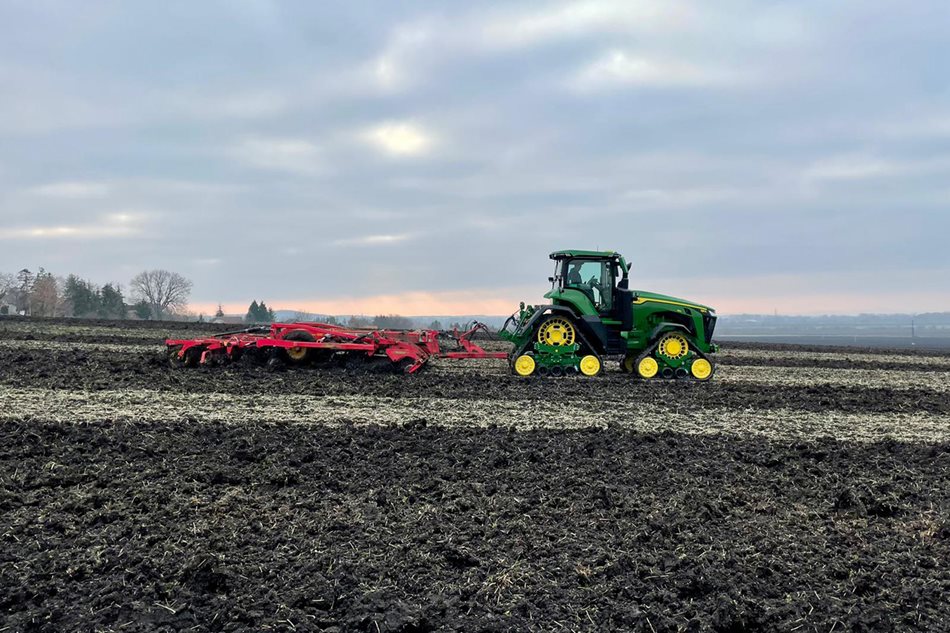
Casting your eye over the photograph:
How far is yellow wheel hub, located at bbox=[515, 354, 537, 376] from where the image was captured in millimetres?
13242

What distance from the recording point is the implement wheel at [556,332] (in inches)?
524

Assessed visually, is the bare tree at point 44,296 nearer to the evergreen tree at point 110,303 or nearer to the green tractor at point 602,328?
the evergreen tree at point 110,303

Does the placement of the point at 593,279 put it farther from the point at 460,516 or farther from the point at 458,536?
the point at 458,536

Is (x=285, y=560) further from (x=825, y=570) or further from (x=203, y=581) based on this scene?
(x=825, y=570)

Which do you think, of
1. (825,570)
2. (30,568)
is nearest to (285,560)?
(30,568)

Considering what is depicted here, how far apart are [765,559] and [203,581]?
3.47 metres

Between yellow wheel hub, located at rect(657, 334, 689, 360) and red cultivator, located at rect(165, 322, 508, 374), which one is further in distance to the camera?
yellow wheel hub, located at rect(657, 334, 689, 360)

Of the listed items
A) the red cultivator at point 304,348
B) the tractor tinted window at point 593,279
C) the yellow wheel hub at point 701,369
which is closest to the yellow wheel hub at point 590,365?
the tractor tinted window at point 593,279

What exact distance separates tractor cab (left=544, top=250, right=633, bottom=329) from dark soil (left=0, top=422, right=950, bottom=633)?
6415mm

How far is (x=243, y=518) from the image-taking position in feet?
16.4

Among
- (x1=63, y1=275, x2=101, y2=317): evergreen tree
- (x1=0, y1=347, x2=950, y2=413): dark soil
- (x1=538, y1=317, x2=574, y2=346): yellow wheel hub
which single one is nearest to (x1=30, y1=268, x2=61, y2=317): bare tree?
(x1=63, y1=275, x2=101, y2=317): evergreen tree

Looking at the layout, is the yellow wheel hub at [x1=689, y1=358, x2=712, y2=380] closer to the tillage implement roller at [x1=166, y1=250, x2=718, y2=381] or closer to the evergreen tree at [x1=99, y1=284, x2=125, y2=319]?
the tillage implement roller at [x1=166, y1=250, x2=718, y2=381]

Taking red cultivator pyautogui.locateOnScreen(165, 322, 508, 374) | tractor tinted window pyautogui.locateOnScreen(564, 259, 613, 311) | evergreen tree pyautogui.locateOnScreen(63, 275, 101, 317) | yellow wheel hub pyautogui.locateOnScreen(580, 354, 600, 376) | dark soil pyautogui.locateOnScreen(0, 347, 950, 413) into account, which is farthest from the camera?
evergreen tree pyautogui.locateOnScreen(63, 275, 101, 317)

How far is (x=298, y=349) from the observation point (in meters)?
13.2
